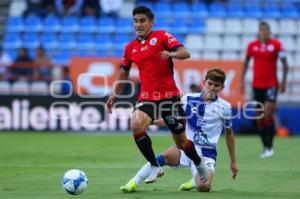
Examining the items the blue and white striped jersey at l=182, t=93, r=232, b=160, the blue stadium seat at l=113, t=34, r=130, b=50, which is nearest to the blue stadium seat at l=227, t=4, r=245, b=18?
the blue stadium seat at l=113, t=34, r=130, b=50

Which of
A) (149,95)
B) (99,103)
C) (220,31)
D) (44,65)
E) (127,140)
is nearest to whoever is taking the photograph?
(149,95)

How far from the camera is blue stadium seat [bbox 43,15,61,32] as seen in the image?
86.1 ft

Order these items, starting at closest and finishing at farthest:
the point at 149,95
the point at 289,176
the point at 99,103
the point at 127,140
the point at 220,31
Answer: the point at 149,95 < the point at 289,176 < the point at 127,140 < the point at 99,103 < the point at 220,31

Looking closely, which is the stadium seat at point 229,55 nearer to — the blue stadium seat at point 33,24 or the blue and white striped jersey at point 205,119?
the blue stadium seat at point 33,24

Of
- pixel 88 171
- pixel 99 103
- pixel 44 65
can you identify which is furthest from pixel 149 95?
pixel 44 65

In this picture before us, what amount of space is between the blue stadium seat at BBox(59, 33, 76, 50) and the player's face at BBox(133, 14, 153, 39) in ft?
52.6

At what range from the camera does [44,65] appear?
22.8 m

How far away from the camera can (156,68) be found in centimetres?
953

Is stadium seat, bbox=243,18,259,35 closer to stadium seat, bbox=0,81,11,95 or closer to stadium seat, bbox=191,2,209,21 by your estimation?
stadium seat, bbox=191,2,209,21

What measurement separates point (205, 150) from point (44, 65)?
44.4ft

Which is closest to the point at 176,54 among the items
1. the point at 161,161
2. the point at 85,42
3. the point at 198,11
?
the point at 161,161

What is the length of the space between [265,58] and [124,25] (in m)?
10.7

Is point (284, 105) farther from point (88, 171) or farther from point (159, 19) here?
point (88, 171)

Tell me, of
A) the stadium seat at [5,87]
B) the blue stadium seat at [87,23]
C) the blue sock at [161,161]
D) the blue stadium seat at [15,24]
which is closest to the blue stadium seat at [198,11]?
the blue stadium seat at [87,23]
